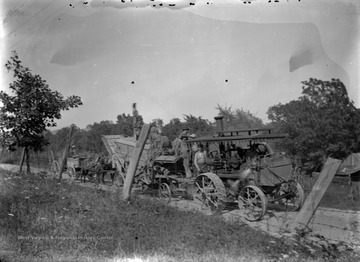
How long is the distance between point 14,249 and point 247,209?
5.40 metres

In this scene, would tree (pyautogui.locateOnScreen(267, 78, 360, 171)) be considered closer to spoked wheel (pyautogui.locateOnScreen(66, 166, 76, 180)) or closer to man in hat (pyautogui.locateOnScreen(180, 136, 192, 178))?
man in hat (pyautogui.locateOnScreen(180, 136, 192, 178))

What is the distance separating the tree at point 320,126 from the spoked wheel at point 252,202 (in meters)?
7.93

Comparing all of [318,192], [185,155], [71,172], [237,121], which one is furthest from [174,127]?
[318,192]

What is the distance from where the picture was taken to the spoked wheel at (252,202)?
755 centimetres

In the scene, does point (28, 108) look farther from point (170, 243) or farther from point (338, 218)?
point (338, 218)

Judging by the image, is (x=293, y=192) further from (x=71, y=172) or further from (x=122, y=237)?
(x=71, y=172)

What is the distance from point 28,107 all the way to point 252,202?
628 centimetres

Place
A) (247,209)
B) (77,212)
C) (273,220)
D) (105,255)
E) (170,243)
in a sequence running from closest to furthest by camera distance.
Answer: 1. (105,255)
2. (170,243)
3. (77,212)
4. (273,220)
5. (247,209)

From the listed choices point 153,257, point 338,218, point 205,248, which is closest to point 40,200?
point 153,257

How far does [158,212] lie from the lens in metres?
6.35

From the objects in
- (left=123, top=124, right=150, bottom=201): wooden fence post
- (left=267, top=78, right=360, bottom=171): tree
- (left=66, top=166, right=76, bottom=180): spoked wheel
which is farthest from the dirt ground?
(left=66, top=166, right=76, bottom=180): spoked wheel

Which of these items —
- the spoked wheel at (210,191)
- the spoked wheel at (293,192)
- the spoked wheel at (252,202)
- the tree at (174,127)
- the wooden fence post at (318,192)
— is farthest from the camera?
the tree at (174,127)

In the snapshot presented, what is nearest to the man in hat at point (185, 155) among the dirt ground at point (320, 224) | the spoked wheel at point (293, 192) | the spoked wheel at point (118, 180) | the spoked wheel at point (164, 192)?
the spoked wheel at point (164, 192)

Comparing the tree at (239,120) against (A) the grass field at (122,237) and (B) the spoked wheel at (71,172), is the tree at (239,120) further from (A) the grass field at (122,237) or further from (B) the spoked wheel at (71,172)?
(A) the grass field at (122,237)
